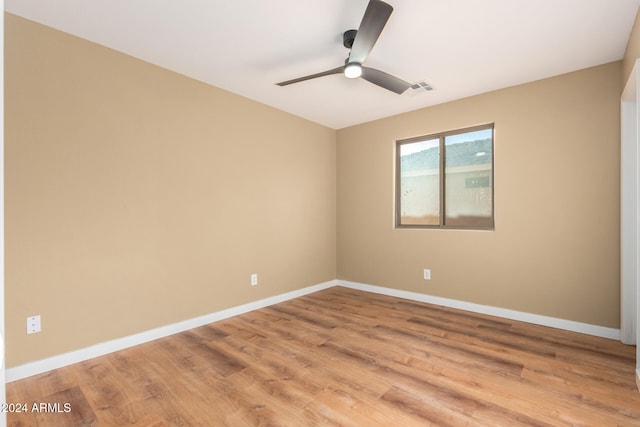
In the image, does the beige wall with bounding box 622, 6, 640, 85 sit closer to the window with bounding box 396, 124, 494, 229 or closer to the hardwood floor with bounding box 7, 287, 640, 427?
the window with bounding box 396, 124, 494, 229

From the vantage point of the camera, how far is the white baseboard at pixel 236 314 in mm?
2189

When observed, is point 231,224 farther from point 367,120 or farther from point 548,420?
point 548,420

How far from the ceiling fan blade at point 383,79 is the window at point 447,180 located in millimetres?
1382

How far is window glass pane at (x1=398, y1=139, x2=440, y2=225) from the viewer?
3910mm

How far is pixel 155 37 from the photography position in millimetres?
2377

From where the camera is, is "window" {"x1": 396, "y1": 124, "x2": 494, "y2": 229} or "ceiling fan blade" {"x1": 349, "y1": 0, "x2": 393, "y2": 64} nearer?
"ceiling fan blade" {"x1": 349, "y1": 0, "x2": 393, "y2": 64}

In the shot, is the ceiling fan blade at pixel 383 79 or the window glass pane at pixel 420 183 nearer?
the ceiling fan blade at pixel 383 79

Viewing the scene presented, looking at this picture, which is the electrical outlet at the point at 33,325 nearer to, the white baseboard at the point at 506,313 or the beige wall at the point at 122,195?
the beige wall at the point at 122,195

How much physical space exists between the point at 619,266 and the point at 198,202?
151 inches

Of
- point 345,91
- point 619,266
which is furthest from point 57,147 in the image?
point 619,266

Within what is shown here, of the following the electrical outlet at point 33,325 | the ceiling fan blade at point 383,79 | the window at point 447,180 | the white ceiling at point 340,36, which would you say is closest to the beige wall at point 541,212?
the window at point 447,180

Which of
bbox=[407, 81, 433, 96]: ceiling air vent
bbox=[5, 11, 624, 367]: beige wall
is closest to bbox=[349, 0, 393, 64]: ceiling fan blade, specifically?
bbox=[407, 81, 433, 96]: ceiling air vent

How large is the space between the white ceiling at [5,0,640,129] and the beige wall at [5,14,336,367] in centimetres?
28

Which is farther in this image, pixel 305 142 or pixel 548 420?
pixel 305 142
